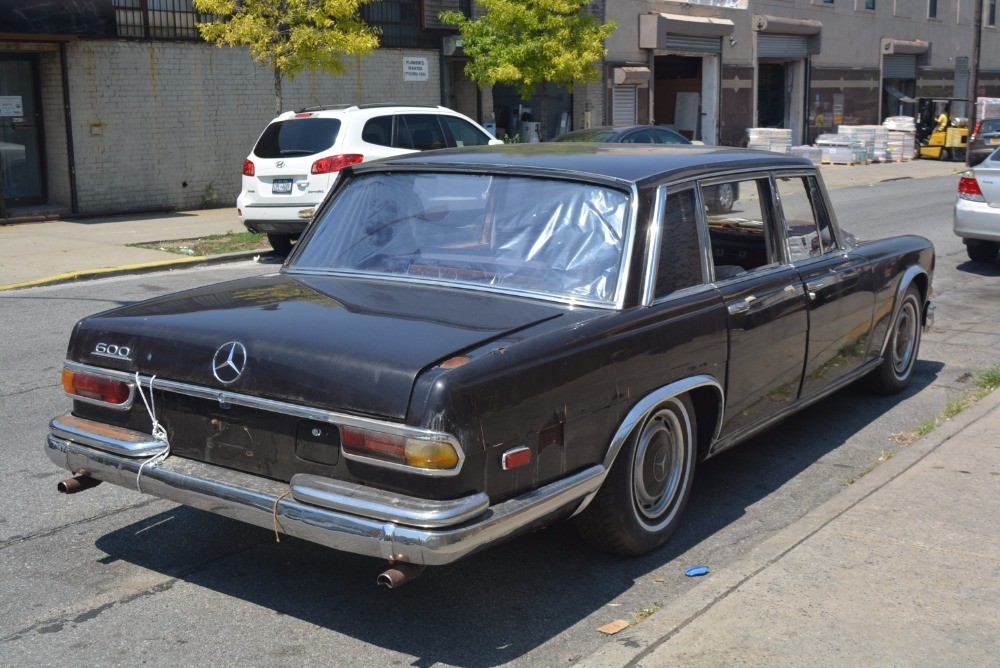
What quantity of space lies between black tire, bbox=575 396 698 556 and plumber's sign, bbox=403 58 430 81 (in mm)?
19951

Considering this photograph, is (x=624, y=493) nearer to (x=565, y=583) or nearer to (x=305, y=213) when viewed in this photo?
(x=565, y=583)

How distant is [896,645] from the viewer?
378 cm

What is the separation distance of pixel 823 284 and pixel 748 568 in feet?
6.59

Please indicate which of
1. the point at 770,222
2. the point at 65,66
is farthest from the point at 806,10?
the point at 770,222

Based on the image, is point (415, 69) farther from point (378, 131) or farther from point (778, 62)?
point (778, 62)

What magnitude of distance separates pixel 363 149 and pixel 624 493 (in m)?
10.4

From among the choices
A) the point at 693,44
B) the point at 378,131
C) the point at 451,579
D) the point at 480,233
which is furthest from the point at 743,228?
the point at 693,44

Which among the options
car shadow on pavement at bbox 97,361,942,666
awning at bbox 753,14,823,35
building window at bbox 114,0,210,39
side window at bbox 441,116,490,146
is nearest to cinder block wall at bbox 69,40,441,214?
building window at bbox 114,0,210,39

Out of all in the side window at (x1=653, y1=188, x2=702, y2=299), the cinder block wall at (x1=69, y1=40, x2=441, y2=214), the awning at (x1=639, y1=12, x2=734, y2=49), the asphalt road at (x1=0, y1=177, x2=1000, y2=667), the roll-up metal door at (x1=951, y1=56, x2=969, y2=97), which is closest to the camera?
the asphalt road at (x1=0, y1=177, x2=1000, y2=667)

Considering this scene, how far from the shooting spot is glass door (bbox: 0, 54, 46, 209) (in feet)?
58.8

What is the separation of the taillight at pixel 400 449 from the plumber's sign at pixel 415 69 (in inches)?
822

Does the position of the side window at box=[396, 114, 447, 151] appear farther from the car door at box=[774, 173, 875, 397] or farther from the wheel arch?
the car door at box=[774, 173, 875, 397]

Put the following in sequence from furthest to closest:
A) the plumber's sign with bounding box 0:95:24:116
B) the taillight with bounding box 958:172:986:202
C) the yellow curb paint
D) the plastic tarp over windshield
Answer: the plumber's sign with bounding box 0:95:24:116 < the taillight with bounding box 958:172:986:202 < the yellow curb paint < the plastic tarp over windshield

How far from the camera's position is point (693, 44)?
1308 inches
